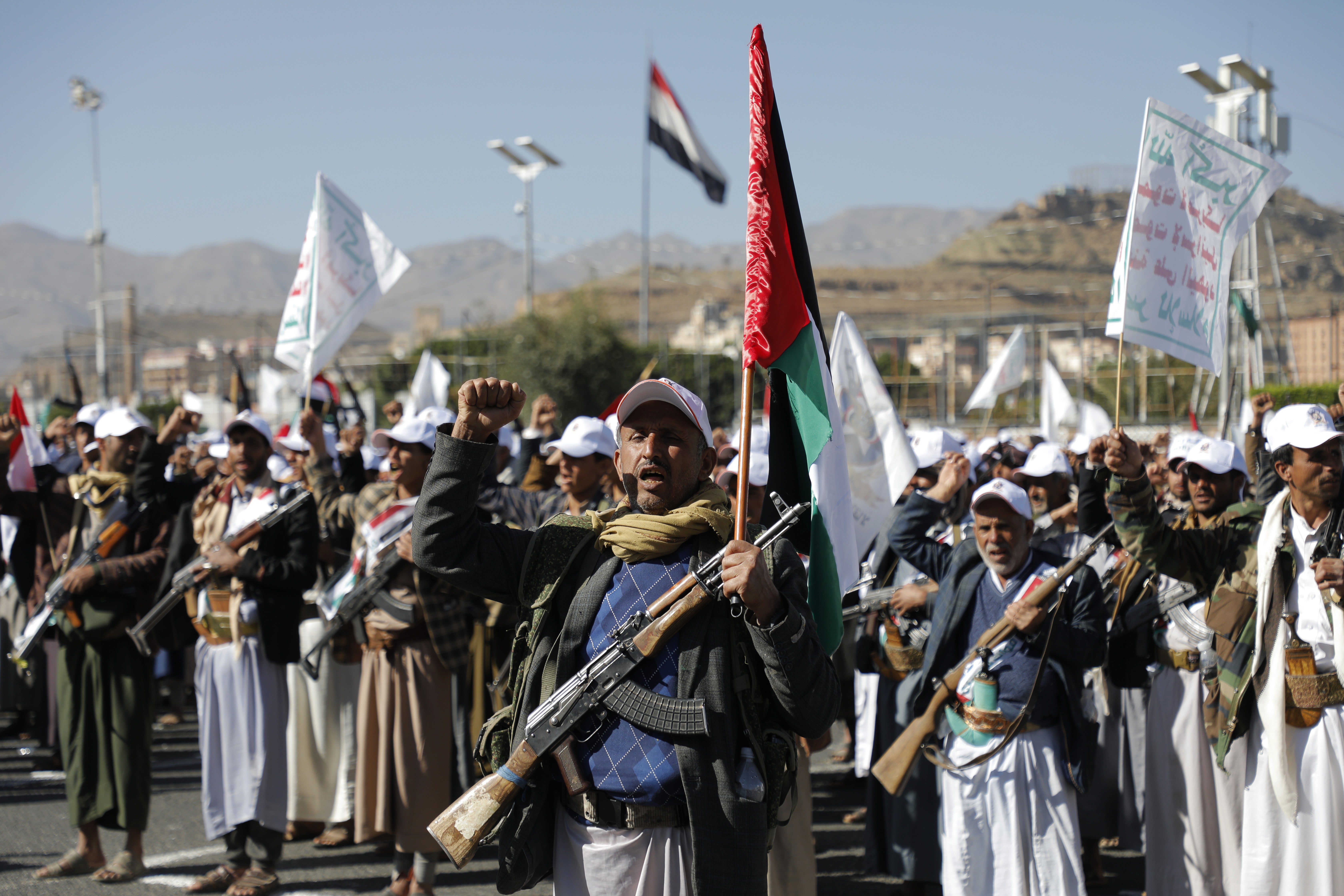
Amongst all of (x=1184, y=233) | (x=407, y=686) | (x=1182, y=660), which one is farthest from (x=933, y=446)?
(x=407, y=686)

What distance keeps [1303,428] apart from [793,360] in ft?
7.83

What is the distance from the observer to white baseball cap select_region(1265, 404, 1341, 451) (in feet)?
15.4

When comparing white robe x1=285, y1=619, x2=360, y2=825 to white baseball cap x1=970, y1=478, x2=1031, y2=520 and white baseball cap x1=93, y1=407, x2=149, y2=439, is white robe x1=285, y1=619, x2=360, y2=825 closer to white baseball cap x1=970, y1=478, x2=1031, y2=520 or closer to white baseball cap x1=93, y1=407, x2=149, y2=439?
white baseball cap x1=93, y1=407, x2=149, y2=439

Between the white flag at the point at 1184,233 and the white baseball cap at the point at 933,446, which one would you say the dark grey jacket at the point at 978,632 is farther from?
the white baseball cap at the point at 933,446

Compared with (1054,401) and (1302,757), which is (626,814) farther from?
(1054,401)

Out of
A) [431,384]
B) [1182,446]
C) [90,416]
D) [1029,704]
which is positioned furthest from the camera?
[431,384]

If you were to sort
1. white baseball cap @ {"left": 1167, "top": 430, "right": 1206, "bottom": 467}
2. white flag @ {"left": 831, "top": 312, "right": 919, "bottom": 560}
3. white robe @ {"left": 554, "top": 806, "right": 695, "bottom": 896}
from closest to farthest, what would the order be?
white robe @ {"left": 554, "top": 806, "right": 695, "bottom": 896}
white flag @ {"left": 831, "top": 312, "right": 919, "bottom": 560}
white baseball cap @ {"left": 1167, "top": 430, "right": 1206, "bottom": 467}

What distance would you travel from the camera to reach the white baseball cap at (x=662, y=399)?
3.27 m

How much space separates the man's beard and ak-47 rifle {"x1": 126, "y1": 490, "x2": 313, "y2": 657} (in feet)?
11.2

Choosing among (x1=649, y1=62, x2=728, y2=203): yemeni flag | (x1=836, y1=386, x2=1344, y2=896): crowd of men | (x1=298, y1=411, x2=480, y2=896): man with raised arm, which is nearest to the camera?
(x1=836, y1=386, x2=1344, y2=896): crowd of men

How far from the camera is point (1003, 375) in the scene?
14.9 meters

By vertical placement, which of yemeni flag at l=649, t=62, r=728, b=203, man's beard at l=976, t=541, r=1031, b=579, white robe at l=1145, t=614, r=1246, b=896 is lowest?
white robe at l=1145, t=614, r=1246, b=896

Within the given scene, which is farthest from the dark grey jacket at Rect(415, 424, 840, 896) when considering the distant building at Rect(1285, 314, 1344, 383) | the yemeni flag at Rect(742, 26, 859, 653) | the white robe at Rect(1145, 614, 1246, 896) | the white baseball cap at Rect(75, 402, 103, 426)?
the distant building at Rect(1285, 314, 1344, 383)

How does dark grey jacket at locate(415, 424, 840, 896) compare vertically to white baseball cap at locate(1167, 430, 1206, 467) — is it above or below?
below
